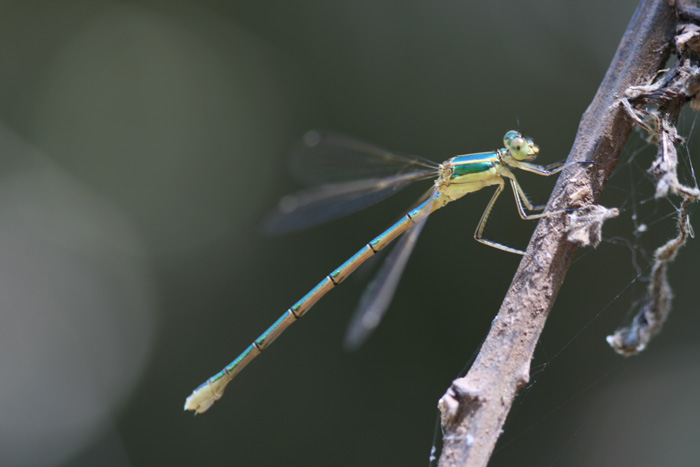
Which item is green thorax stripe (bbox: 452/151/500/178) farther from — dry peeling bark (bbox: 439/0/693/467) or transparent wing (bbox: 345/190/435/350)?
dry peeling bark (bbox: 439/0/693/467)

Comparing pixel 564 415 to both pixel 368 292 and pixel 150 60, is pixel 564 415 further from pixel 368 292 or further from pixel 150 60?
pixel 150 60

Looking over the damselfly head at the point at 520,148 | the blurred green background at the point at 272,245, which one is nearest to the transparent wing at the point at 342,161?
the damselfly head at the point at 520,148

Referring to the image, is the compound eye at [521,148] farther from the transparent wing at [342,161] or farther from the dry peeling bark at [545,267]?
the dry peeling bark at [545,267]

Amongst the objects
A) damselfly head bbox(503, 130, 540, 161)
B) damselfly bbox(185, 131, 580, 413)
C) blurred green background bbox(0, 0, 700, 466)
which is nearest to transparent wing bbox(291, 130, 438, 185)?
damselfly bbox(185, 131, 580, 413)

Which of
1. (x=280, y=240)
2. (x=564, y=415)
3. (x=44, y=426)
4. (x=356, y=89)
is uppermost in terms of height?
Result: (x=356, y=89)

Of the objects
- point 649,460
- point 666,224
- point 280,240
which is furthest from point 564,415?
point 280,240
